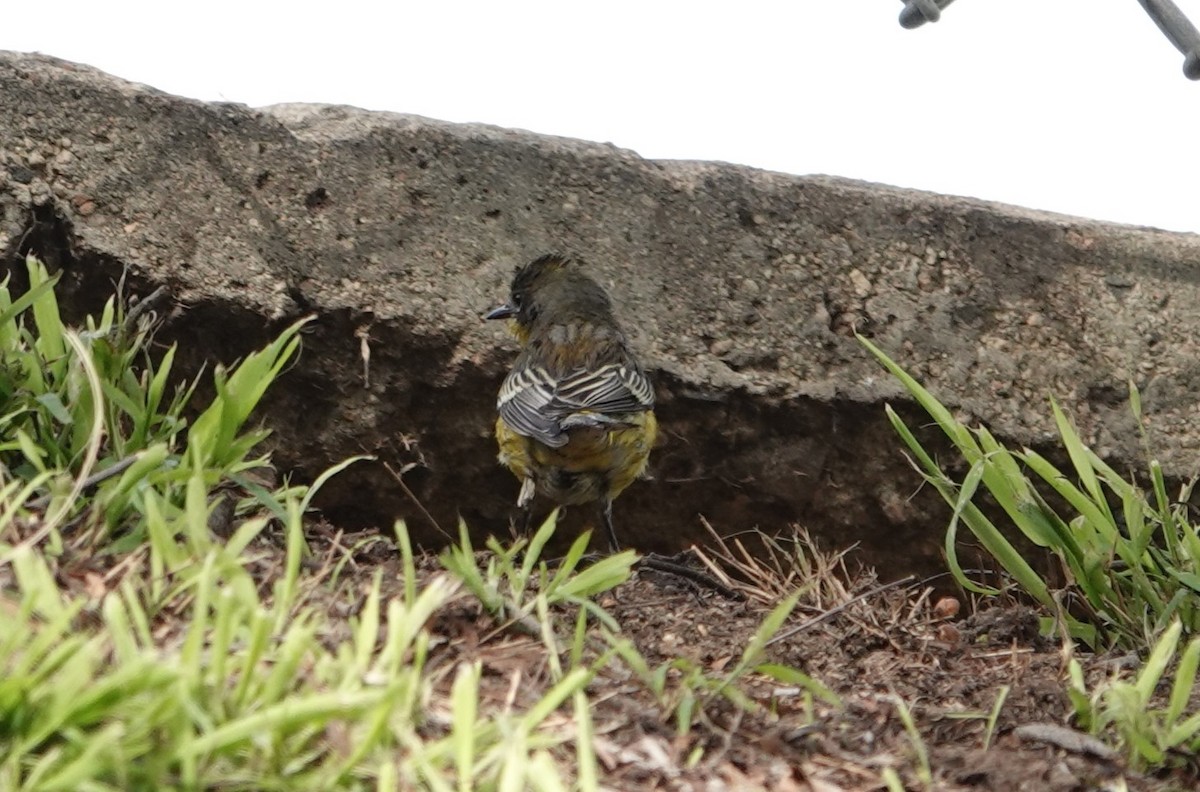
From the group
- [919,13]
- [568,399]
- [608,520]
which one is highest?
[919,13]

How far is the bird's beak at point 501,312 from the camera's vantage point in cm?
502

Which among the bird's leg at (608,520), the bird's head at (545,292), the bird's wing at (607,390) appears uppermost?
the bird's head at (545,292)

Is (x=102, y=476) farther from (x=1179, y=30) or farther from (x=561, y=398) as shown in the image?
(x=1179, y=30)

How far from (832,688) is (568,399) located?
2.07m

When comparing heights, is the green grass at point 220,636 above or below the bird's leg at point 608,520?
above

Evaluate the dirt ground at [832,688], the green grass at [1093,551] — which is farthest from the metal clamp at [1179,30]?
the dirt ground at [832,688]

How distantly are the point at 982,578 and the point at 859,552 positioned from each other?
0.61m

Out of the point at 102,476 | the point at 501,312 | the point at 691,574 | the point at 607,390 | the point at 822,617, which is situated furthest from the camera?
the point at 607,390

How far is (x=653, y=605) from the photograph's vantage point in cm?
422

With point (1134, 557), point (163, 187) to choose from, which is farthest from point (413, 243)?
point (1134, 557)

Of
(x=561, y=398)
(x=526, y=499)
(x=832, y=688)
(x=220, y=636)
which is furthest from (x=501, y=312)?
(x=220, y=636)

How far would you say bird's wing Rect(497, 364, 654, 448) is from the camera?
4977 millimetres

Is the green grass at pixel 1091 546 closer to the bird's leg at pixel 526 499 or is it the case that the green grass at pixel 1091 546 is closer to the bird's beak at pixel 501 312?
the bird's beak at pixel 501 312

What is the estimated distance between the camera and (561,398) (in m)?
5.32
